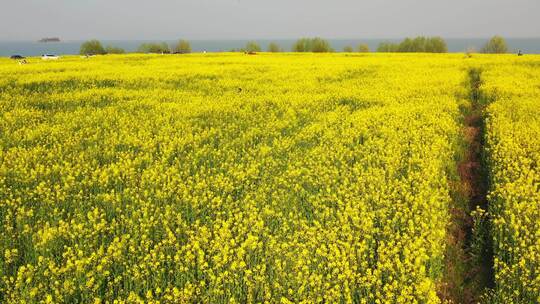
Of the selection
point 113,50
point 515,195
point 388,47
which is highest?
point 113,50

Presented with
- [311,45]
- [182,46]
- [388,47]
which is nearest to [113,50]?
[182,46]

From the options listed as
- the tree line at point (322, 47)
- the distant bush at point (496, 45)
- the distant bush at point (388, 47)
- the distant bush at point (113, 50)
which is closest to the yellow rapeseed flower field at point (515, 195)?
the tree line at point (322, 47)

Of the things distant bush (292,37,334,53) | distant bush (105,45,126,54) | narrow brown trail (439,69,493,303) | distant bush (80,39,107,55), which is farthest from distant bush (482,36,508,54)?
narrow brown trail (439,69,493,303)

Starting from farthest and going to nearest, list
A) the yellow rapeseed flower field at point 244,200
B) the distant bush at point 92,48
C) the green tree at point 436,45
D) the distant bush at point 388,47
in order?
the distant bush at point 388,47, the green tree at point 436,45, the distant bush at point 92,48, the yellow rapeseed flower field at point 244,200

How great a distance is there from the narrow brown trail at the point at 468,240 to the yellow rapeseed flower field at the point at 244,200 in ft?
1.02

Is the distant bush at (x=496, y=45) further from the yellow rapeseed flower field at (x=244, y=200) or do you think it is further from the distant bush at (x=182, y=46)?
the yellow rapeseed flower field at (x=244, y=200)

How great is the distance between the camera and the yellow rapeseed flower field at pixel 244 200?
19.9 ft

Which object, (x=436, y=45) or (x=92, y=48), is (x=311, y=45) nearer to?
(x=436, y=45)

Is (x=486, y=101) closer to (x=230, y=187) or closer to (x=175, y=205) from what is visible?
(x=230, y=187)

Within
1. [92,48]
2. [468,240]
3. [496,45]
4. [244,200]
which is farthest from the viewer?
[496,45]

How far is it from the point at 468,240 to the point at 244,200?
410 centimetres

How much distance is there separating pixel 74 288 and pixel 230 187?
3813mm

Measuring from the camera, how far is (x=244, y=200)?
8117mm

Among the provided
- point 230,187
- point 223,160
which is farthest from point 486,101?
point 230,187
